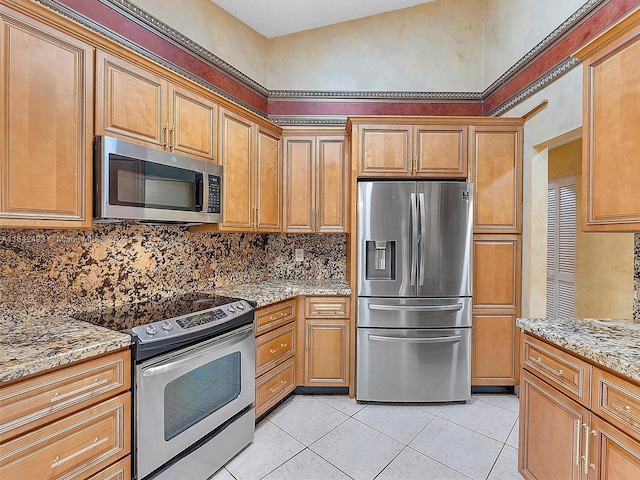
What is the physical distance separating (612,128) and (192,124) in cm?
232

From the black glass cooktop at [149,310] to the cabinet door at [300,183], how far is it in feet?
3.51

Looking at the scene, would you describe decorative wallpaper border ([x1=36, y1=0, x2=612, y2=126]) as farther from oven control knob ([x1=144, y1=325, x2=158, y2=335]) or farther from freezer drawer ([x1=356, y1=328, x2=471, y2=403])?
freezer drawer ([x1=356, y1=328, x2=471, y2=403])

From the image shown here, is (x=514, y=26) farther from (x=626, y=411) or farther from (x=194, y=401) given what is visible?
(x=194, y=401)

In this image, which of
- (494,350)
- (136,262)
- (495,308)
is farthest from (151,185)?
(494,350)

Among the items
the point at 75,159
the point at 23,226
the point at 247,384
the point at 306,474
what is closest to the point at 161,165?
the point at 75,159

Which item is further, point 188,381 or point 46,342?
point 188,381

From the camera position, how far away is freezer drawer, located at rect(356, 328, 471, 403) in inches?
107

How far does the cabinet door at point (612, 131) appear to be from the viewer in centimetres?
146

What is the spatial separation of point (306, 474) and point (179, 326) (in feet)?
3.78

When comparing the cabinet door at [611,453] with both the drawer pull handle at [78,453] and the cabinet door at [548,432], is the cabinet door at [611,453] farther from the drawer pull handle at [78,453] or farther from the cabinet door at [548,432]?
the drawer pull handle at [78,453]

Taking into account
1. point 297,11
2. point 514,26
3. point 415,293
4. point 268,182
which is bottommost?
point 415,293

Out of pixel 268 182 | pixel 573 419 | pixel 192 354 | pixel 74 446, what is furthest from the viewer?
pixel 268 182

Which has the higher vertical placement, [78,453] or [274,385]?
[78,453]

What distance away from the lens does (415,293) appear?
271 centimetres
